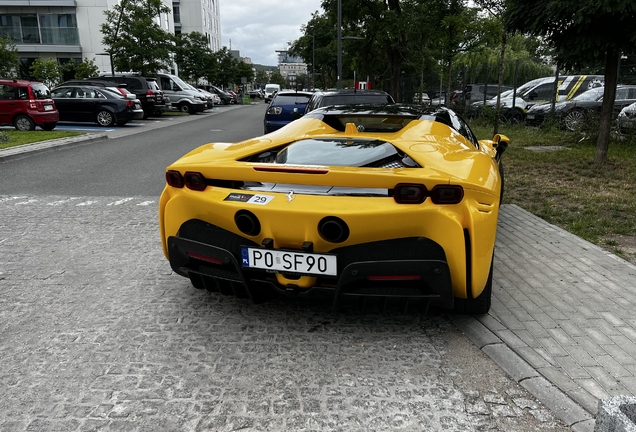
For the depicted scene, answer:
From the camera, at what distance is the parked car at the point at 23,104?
1606 centimetres

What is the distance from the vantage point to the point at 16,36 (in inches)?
1486

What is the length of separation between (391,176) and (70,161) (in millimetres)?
10243

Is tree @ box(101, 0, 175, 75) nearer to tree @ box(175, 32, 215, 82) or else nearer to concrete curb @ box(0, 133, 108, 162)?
concrete curb @ box(0, 133, 108, 162)

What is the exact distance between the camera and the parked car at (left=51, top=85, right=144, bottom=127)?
19.4 meters

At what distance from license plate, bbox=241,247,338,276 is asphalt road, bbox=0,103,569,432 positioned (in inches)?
19.9

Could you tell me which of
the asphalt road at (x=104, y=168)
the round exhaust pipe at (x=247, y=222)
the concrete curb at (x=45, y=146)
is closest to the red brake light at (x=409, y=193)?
the round exhaust pipe at (x=247, y=222)

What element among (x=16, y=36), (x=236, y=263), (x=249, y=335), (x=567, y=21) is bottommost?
(x=249, y=335)

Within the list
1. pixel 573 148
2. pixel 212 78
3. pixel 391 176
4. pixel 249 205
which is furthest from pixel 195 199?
pixel 212 78

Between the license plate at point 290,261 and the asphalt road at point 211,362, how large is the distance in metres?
0.51

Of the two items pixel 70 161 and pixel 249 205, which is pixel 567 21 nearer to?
pixel 249 205

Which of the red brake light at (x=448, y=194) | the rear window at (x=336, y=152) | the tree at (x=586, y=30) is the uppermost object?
the tree at (x=586, y=30)

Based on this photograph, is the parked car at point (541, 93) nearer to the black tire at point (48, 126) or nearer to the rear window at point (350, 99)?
the rear window at point (350, 99)

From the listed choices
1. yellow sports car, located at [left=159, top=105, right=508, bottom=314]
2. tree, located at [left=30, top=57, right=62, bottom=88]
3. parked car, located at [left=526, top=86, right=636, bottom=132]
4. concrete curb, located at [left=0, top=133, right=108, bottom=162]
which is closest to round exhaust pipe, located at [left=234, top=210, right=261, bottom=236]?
yellow sports car, located at [left=159, top=105, right=508, bottom=314]

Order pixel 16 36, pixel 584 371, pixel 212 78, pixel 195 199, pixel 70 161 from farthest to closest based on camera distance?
pixel 212 78 → pixel 16 36 → pixel 70 161 → pixel 195 199 → pixel 584 371
